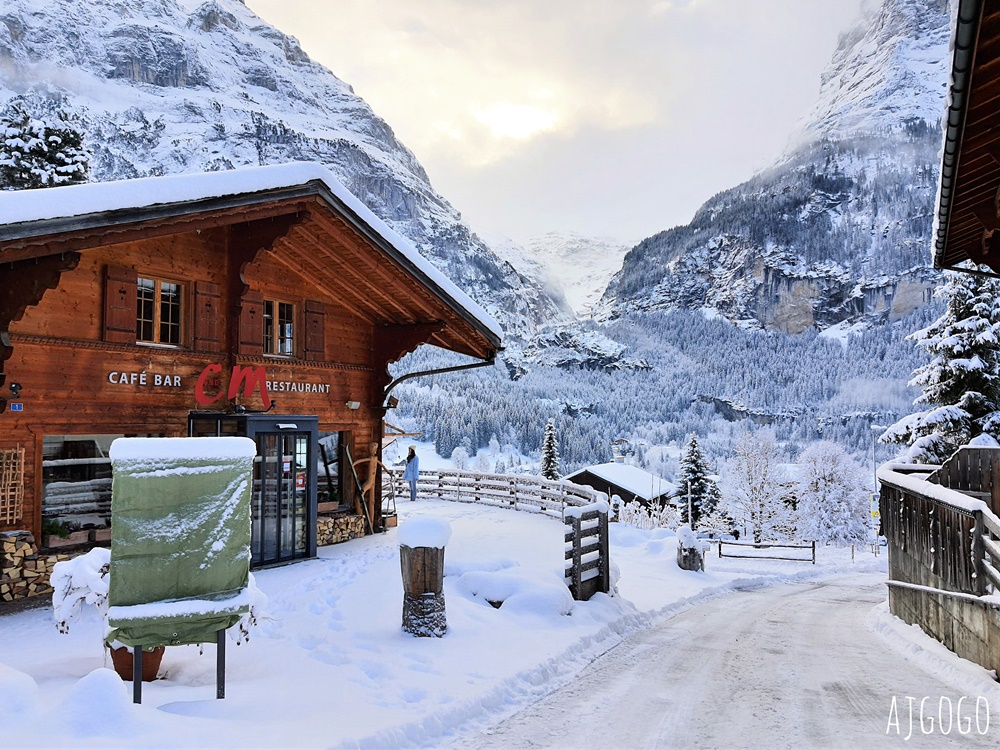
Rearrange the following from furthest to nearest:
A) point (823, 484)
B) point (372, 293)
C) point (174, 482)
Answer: point (823, 484) → point (372, 293) → point (174, 482)

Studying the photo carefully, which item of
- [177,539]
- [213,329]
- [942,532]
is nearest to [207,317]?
[213,329]

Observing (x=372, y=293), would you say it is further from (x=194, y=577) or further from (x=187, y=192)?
(x=194, y=577)

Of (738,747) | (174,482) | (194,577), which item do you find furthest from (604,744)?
(174,482)

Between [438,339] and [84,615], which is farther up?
[438,339]

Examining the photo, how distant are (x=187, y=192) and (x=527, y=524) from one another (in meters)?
12.2

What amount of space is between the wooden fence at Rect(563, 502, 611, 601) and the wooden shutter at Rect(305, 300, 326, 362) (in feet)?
22.4

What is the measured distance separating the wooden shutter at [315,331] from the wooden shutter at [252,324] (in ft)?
3.89

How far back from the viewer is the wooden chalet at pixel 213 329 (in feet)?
34.0

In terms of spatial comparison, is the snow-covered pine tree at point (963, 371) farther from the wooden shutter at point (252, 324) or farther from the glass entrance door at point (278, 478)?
the wooden shutter at point (252, 324)

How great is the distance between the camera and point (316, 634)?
8664 mm

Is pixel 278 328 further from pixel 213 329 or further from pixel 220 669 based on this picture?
pixel 220 669

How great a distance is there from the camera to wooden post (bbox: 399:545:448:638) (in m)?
8.64

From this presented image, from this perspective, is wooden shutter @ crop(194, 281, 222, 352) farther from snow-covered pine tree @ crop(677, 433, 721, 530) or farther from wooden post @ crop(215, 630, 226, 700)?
snow-covered pine tree @ crop(677, 433, 721, 530)

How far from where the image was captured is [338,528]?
15898 mm
